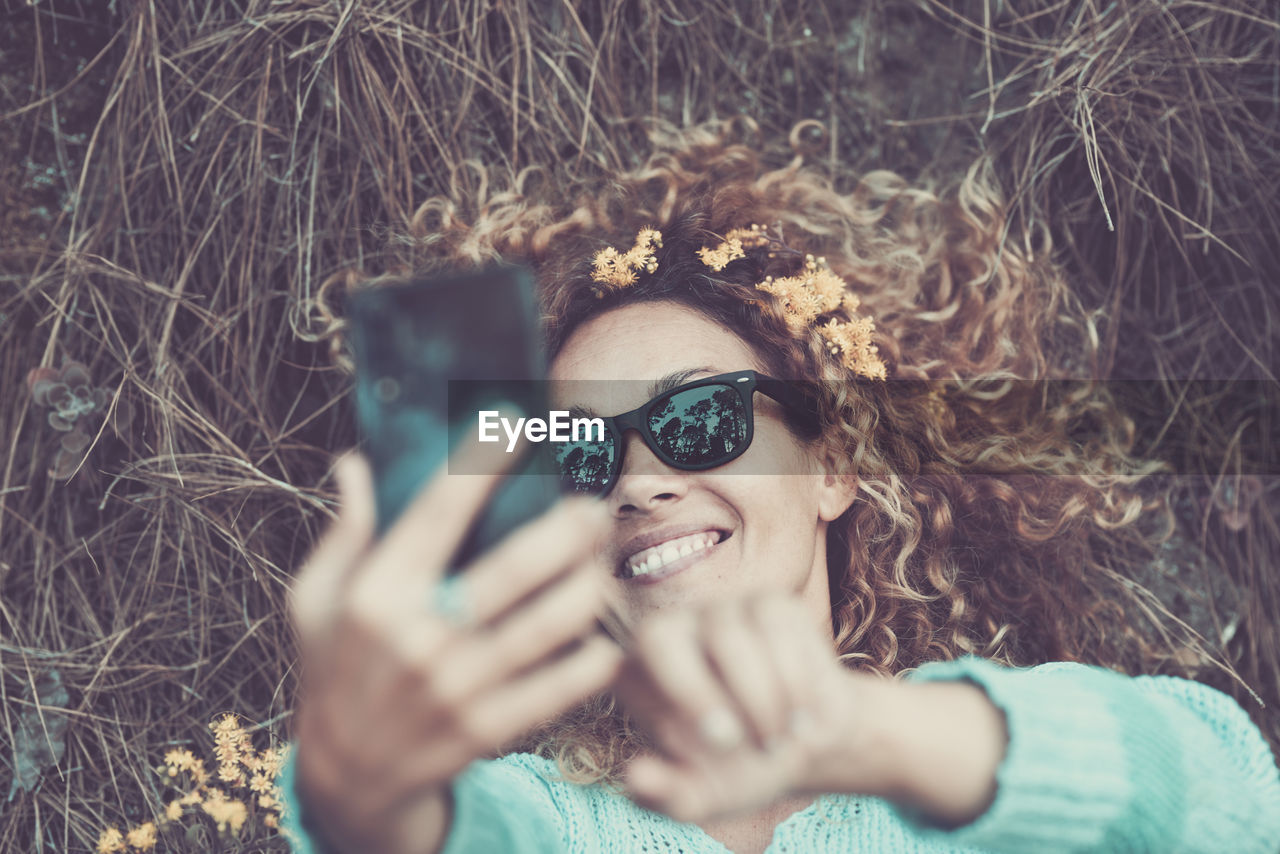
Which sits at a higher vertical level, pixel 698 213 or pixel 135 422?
pixel 698 213

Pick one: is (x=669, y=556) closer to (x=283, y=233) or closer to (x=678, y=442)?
(x=678, y=442)

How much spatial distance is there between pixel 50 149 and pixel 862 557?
233 centimetres

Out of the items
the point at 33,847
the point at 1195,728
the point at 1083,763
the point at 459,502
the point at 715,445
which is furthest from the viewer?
the point at 33,847

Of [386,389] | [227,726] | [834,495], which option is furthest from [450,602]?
[227,726]

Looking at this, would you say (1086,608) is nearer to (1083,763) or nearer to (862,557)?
(862,557)

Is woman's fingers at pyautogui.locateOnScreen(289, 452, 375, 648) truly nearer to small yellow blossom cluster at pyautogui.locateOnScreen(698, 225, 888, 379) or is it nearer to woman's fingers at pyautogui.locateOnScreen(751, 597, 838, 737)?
woman's fingers at pyautogui.locateOnScreen(751, 597, 838, 737)

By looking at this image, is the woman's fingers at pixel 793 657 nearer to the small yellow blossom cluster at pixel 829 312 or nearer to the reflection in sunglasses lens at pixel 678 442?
the reflection in sunglasses lens at pixel 678 442

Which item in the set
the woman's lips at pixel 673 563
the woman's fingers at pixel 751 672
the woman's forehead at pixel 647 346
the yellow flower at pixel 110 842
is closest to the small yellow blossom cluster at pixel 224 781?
the yellow flower at pixel 110 842

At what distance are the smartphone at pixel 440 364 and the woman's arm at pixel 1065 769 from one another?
1.78 ft

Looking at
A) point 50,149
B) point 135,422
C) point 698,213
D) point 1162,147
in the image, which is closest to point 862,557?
point 698,213

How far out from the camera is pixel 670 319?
1.72 meters

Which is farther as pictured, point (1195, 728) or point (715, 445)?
point (715, 445)

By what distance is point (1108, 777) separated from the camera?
42.8 inches

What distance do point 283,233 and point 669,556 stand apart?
4.62 feet
